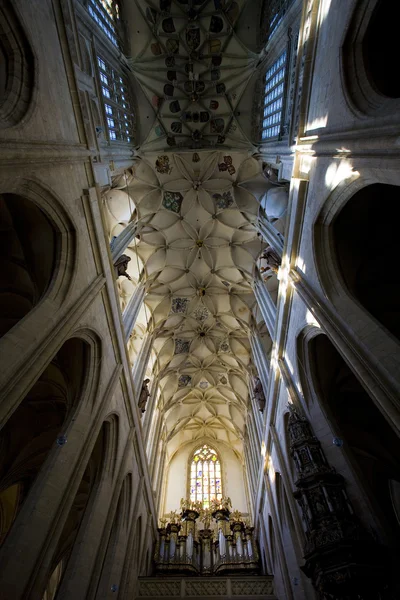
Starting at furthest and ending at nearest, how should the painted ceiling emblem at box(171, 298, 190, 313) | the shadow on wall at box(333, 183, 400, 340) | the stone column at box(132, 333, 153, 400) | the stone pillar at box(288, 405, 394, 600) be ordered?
the painted ceiling emblem at box(171, 298, 190, 313) < the stone column at box(132, 333, 153, 400) < the shadow on wall at box(333, 183, 400, 340) < the stone pillar at box(288, 405, 394, 600)

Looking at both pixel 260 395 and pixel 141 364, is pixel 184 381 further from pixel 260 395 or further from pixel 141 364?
pixel 260 395

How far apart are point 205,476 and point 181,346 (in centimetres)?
924

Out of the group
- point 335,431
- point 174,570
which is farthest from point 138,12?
point 174,570

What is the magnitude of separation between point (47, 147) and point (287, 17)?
33.7 feet

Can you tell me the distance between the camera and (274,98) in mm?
14312

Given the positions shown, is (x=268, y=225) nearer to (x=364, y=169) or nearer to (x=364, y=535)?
(x=364, y=169)

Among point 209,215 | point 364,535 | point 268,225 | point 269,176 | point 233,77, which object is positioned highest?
point 233,77

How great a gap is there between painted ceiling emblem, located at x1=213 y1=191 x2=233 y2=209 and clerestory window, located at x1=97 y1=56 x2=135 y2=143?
4932mm

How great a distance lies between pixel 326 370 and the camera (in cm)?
990

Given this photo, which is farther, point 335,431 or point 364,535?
point 335,431

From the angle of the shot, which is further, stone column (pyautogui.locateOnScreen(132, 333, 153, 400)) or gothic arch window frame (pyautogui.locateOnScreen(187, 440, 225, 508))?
gothic arch window frame (pyautogui.locateOnScreen(187, 440, 225, 508))

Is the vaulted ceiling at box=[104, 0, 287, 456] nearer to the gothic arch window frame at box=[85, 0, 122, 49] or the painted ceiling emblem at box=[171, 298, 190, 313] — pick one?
the painted ceiling emblem at box=[171, 298, 190, 313]

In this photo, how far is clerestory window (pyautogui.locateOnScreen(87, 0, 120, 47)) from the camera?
12.7 meters

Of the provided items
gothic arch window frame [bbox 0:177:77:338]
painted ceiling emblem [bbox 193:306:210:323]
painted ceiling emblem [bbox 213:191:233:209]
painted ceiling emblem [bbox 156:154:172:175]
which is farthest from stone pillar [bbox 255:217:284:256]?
gothic arch window frame [bbox 0:177:77:338]
